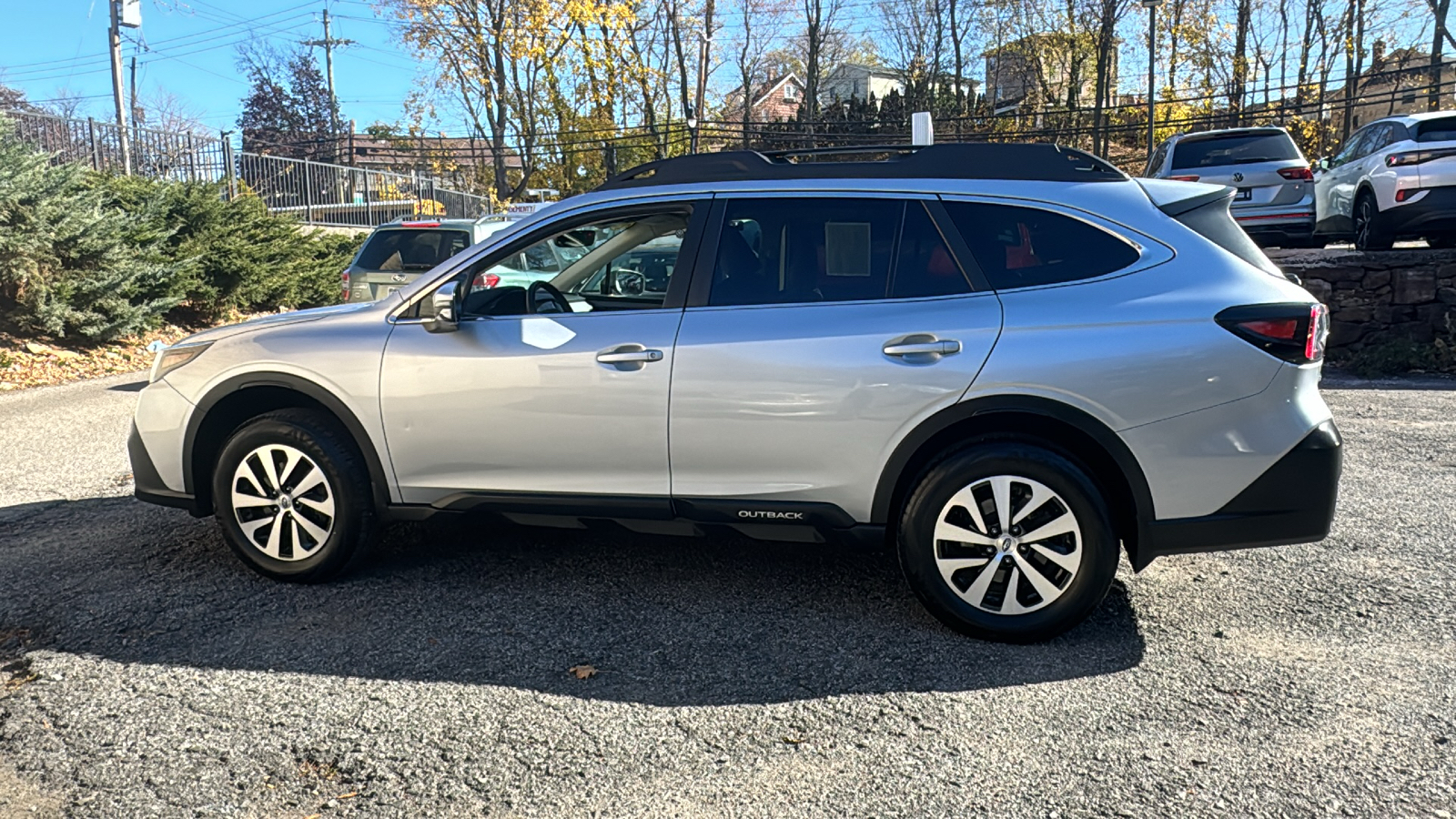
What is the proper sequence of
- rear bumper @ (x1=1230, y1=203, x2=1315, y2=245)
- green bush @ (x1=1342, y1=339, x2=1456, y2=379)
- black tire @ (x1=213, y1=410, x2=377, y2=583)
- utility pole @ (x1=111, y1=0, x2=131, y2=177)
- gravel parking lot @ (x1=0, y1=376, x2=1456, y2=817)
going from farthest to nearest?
utility pole @ (x1=111, y1=0, x2=131, y2=177), rear bumper @ (x1=1230, y1=203, x2=1315, y2=245), green bush @ (x1=1342, y1=339, x2=1456, y2=379), black tire @ (x1=213, y1=410, x2=377, y2=583), gravel parking lot @ (x1=0, y1=376, x2=1456, y2=817)

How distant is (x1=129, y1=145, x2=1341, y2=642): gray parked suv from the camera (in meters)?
3.70

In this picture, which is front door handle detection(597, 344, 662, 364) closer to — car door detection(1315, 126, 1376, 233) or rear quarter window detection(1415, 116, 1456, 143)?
rear quarter window detection(1415, 116, 1456, 143)

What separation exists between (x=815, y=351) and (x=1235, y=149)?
11123 mm

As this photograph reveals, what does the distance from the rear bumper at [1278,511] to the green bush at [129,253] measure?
480 inches

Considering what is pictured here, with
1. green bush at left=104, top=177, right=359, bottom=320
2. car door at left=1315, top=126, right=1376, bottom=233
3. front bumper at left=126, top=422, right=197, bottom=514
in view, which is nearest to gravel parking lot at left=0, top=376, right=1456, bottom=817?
front bumper at left=126, top=422, right=197, bottom=514

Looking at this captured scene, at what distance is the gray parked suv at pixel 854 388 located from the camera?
3.70 meters

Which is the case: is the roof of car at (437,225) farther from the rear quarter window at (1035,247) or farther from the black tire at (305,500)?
the rear quarter window at (1035,247)

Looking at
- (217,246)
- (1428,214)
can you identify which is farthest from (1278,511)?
(217,246)

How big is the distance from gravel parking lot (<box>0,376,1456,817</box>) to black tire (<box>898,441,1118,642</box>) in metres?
0.11

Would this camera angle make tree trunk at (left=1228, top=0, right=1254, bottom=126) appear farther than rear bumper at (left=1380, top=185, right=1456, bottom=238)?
Yes

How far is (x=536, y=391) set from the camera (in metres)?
4.17

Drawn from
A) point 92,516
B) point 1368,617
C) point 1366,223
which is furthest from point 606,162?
point 1368,617

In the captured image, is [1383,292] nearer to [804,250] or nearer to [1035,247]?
[1035,247]

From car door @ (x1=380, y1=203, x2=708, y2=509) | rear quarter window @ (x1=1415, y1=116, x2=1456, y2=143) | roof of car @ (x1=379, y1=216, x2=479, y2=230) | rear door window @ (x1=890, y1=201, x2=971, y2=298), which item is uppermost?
rear quarter window @ (x1=1415, y1=116, x2=1456, y2=143)
